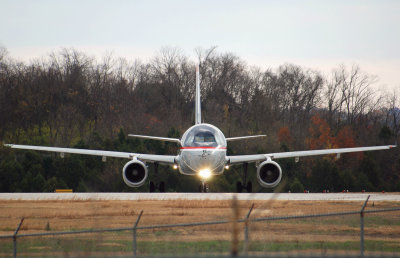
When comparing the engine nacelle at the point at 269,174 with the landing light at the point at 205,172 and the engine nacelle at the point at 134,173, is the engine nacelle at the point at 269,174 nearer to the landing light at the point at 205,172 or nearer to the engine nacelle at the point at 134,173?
the landing light at the point at 205,172

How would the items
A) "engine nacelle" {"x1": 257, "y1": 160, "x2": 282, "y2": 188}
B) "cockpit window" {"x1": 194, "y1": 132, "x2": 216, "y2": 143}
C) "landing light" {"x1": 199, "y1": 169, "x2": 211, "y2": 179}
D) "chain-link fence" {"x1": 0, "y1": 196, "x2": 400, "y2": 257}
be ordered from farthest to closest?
"engine nacelle" {"x1": 257, "y1": 160, "x2": 282, "y2": 188}, "landing light" {"x1": 199, "y1": 169, "x2": 211, "y2": 179}, "cockpit window" {"x1": 194, "y1": 132, "x2": 216, "y2": 143}, "chain-link fence" {"x1": 0, "y1": 196, "x2": 400, "y2": 257}

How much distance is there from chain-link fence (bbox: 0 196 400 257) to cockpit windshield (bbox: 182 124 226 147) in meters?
12.2

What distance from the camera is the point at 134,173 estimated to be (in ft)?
119

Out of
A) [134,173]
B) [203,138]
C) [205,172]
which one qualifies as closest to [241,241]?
[203,138]

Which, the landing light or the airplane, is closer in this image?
the airplane

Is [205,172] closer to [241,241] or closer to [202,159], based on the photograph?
[202,159]

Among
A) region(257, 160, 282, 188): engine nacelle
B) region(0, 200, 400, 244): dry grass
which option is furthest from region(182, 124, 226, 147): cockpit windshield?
region(0, 200, 400, 244): dry grass

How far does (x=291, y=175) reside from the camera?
156 ft

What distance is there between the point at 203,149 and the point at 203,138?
2.19 ft

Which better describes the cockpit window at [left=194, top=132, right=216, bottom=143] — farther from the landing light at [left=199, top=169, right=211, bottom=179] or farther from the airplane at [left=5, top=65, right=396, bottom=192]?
the landing light at [left=199, top=169, right=211, bottom=179]

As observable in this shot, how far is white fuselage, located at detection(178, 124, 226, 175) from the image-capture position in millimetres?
33625

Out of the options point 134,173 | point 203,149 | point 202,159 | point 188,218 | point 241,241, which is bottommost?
point 241,241

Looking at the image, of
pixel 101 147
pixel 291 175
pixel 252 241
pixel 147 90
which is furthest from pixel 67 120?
pixel 252 241

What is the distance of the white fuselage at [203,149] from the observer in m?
33.6
